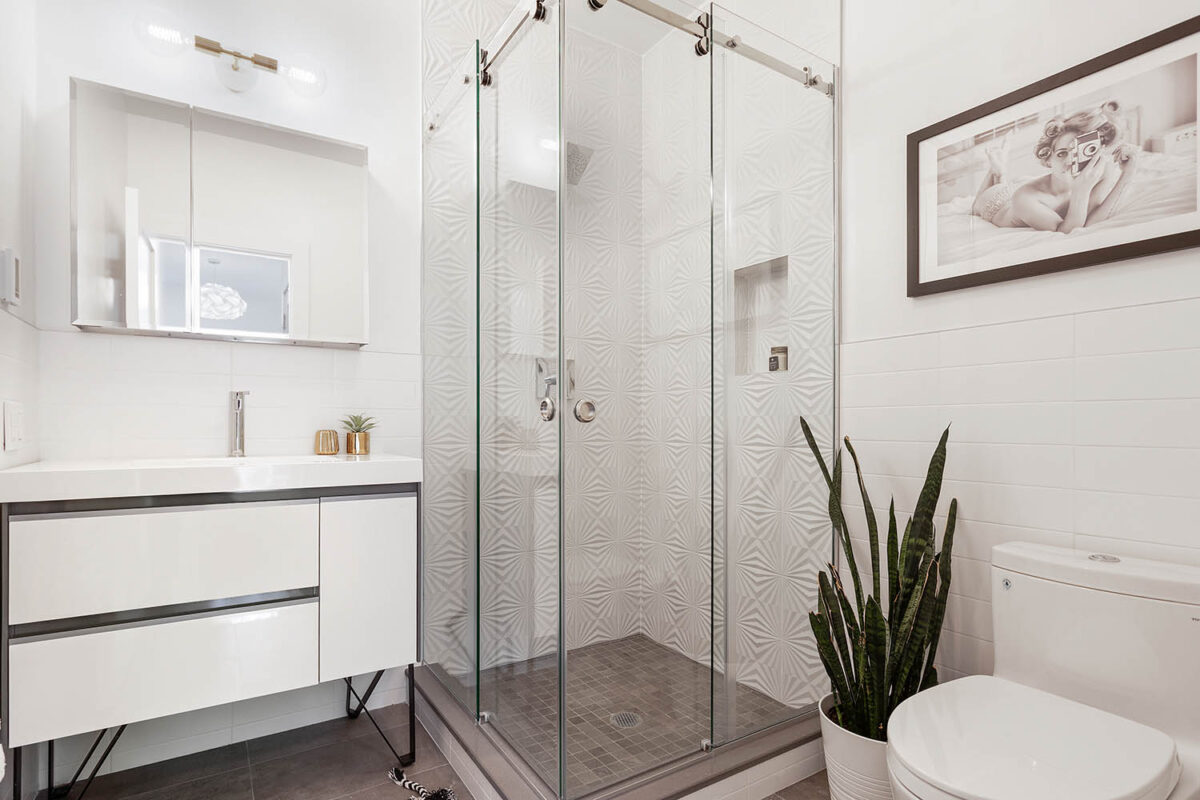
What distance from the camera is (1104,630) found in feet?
4.06

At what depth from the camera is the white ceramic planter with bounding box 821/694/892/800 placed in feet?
4.69

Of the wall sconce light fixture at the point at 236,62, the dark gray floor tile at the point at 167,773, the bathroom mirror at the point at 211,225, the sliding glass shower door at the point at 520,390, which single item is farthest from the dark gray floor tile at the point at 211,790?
the wall sconce light fixture at the point at 236,62

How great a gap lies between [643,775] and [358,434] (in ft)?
4.32

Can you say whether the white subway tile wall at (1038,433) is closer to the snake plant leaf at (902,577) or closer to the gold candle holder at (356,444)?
the snake plant leaf at (902,577)

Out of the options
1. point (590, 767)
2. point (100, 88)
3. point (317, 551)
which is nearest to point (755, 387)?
point (590, 767)

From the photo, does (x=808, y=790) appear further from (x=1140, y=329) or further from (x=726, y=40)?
(x=726, y=40)

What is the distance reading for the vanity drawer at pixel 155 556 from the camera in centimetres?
130

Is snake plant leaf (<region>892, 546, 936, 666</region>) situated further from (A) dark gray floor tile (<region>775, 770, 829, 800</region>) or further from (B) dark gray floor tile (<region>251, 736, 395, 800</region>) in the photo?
(B) dark gray floor tile (<region>251, 736, 395, 800</region>)

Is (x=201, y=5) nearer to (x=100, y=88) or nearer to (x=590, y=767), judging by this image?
(x=100, y=88)

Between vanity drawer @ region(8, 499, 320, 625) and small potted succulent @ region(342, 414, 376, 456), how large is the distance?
417 millimetres

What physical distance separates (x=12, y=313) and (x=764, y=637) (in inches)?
82.6

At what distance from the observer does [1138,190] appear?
1.31 meters

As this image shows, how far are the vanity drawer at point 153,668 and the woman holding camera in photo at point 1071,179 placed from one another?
206cm

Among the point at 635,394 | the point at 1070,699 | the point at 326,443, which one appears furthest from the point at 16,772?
the point at 1070,699
